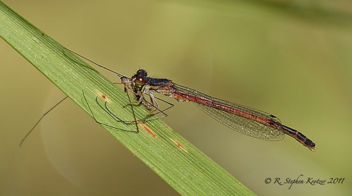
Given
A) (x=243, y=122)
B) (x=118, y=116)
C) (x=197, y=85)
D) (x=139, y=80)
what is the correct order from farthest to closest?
1. (x=197, y=85)
2. (x=243, y=122)
3. (x=139, y=80)
4. (x=118, y=116)

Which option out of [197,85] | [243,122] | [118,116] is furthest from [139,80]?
[197,85]

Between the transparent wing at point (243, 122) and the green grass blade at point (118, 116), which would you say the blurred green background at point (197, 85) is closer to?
the transparent wing at point (243, 122)

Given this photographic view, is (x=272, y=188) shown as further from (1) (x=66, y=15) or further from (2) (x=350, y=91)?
(1) (x=66, y=15)

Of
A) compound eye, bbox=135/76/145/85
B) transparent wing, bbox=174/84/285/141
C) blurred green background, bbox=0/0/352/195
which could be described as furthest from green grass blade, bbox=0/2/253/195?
blurred green background, bbox=0/0/352/195

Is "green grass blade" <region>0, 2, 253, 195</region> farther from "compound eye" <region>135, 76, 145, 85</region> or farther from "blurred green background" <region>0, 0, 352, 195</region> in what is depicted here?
"blurred green background" <region>0, 0, 352, 195</region>

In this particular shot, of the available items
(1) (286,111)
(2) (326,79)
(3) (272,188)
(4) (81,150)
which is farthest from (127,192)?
(2) (326,79)

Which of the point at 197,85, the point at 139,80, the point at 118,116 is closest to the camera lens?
the point at 118,116

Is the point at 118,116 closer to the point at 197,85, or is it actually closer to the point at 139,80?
the point at 139,80

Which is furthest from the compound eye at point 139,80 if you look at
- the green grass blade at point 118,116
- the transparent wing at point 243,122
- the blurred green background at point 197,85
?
the blurred green background at point 197,85
